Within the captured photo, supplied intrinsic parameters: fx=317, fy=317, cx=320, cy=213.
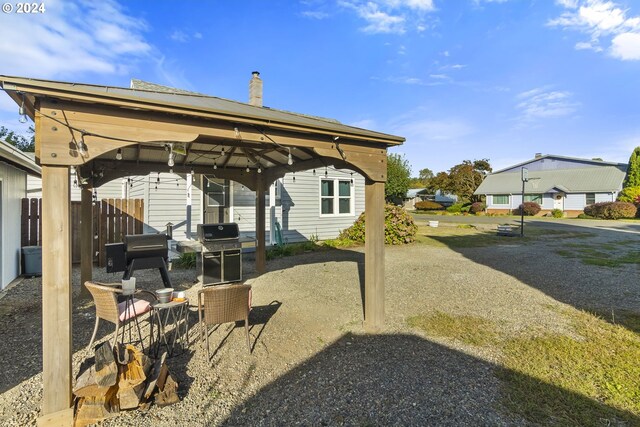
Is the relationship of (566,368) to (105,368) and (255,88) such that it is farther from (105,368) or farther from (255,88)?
(255,88)

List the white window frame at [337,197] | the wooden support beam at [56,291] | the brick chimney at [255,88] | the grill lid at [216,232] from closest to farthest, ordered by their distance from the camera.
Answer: the wooden support beam at [56,291] → the grill lid at [216,232] → the brick chimney at [255,88] → the white window frame at [337,197]

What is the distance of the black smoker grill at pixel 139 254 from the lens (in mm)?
5871

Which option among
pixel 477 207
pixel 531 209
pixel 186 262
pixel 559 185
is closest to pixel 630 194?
→ pixel 559 185

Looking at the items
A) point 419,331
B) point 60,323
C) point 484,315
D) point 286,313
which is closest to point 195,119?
point 60,323

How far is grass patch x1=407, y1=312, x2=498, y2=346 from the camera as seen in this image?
13.1 feet

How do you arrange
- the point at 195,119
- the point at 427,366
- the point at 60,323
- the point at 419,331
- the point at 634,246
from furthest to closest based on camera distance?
1. the point at 634,246
2. the point at 419,331
3. the point at 427,366
4. the point at 195,119
5. the point at 60,323

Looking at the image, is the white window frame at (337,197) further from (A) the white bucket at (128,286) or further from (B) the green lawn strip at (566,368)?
(A) the white bucket at (128,286)

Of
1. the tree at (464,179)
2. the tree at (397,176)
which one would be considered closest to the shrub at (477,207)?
the tree at (464,179)

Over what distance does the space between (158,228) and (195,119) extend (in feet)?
23.3

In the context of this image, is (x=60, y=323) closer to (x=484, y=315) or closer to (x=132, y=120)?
(x=132, y=120)

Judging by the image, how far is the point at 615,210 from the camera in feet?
81.8

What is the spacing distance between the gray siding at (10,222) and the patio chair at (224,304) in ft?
17.2

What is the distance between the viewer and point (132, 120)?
9.07 ft

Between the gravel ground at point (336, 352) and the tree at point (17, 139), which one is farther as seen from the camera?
the tree at point (17, 139)
